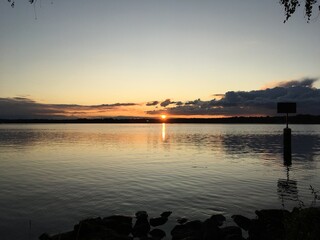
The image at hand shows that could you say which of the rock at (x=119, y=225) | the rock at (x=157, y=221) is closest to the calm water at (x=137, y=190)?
the rock at (x=157, y=221)

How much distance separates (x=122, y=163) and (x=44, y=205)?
76.8 feet

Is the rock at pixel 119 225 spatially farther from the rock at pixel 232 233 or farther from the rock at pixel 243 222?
the rock at pixel 243 222

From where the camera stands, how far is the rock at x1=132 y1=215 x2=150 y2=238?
17.0 m

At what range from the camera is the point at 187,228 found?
16.7m

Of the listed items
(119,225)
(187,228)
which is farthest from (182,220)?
(119,225)

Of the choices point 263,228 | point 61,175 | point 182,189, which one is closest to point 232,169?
point 182,189

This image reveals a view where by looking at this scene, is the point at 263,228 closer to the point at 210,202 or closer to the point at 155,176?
the point at 210,202

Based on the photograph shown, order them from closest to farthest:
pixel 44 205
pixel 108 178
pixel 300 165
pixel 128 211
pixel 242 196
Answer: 1. pixel 128 211
2. pixel 44 205
3. pixel 242 196
4. pixel 108 178
5. pixel 300 165

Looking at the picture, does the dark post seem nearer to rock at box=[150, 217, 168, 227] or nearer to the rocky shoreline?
the rocky shoreline

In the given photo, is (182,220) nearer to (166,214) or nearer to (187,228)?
(166,214)

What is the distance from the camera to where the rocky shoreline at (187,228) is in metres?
14.9

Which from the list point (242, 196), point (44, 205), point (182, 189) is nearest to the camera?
point (44, 205)

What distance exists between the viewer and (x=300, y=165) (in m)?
43.8

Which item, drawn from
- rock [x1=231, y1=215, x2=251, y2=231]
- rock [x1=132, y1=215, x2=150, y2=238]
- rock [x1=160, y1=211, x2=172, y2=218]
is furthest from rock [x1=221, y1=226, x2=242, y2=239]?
rock [x1=160, y1=211, x2=172, y2=218]
